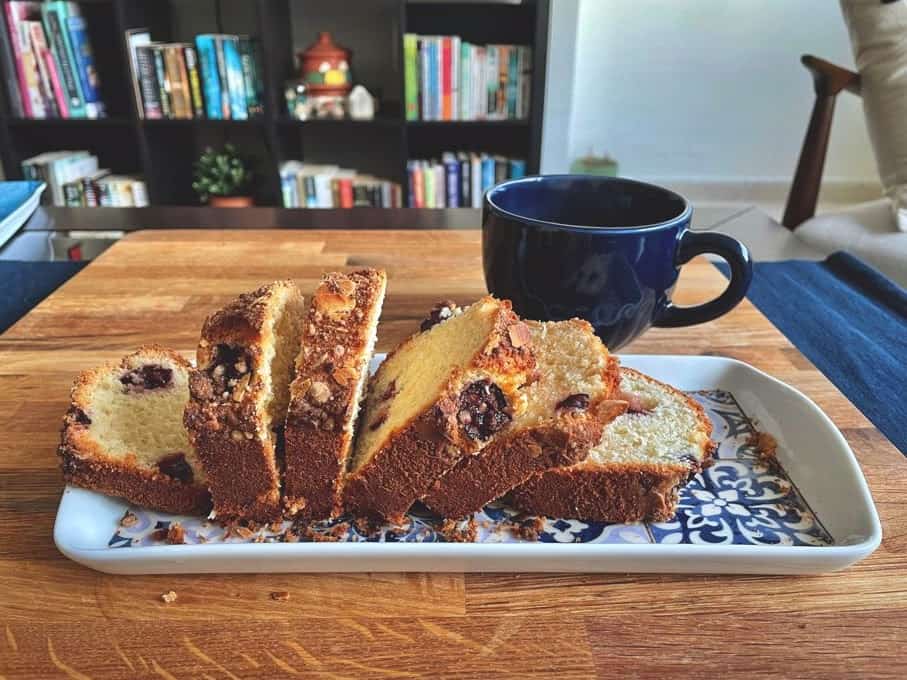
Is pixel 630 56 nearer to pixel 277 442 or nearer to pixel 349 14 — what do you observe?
pixel 349 14

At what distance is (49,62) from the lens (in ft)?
8.39

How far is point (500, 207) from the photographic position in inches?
34.5

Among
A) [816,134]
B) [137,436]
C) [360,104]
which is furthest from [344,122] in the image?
[137,436]

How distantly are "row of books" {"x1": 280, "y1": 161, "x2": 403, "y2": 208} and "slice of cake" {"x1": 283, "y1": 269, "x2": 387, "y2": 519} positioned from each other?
2213 mm

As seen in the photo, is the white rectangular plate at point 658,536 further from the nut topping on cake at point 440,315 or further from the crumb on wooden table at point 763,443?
the nut topping on cake at point 440,315

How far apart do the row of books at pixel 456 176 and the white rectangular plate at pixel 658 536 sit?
7.00ft

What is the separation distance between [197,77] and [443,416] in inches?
97.3

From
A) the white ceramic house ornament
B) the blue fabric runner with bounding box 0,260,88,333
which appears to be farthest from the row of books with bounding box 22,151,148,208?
the blue fabric runner with bounding box 0,260,88,333

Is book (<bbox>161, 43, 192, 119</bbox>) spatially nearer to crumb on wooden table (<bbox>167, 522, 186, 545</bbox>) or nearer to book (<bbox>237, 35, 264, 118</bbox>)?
book (<bbox>237, 35, 264, 118</bbox>)

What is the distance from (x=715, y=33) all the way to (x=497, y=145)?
1.14 metres

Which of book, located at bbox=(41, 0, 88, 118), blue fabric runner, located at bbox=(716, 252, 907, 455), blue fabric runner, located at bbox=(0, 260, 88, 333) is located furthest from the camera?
book, located at bbox=(41, 0, 88, 118)

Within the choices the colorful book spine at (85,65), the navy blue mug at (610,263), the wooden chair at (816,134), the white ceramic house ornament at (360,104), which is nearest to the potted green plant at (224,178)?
the colorful book spine at (85,65)

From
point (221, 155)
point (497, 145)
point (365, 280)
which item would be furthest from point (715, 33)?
point (365, 280)

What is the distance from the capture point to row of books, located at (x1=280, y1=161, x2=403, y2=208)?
2.75 meters
